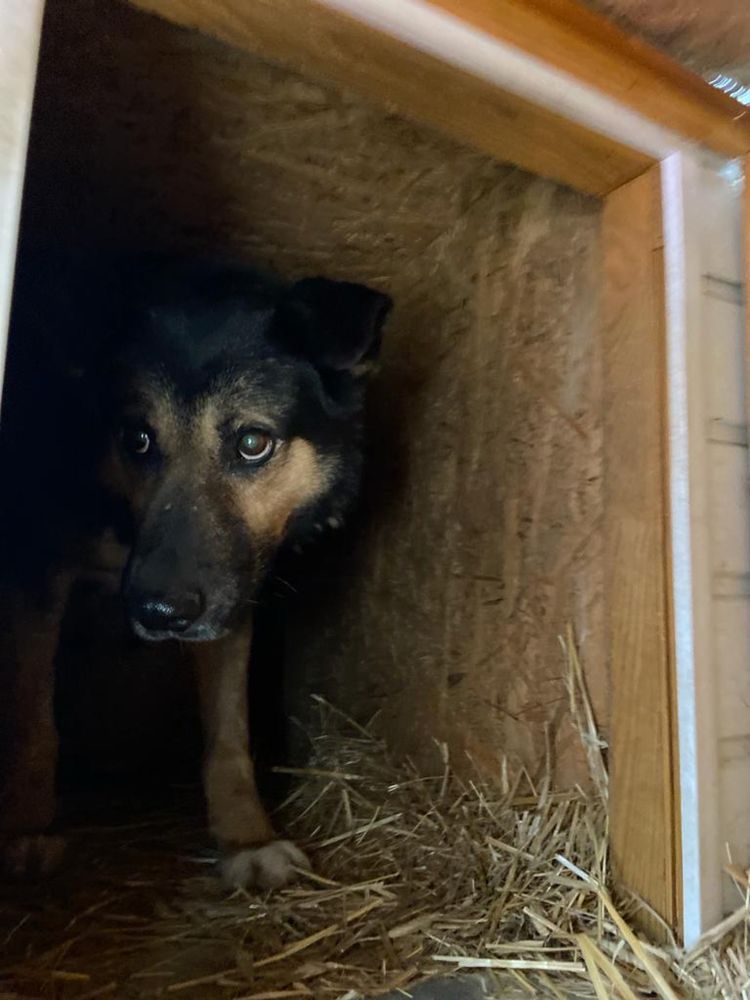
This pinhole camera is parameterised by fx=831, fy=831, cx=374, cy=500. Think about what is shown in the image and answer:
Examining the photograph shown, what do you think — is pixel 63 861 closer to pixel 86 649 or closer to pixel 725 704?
pixel 86 649

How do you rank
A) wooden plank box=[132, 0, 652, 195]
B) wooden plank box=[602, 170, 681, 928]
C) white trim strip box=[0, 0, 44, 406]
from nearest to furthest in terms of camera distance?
white trim strip box=[0, 0, 44, 406] < wooden plank box=[132, 0, 652, 195] < wooden plank box=[602, 170, 681, 928]

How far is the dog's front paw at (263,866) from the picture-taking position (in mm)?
1623

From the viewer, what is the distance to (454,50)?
1.18 m

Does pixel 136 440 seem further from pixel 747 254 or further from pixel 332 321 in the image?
pixel 747 254

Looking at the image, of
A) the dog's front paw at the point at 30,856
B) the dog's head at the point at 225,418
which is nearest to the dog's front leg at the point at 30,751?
the dog's front paw at the point at 30,856

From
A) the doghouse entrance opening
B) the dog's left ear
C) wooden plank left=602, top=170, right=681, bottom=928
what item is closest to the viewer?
wooden plank left=602, top=170, right=681, bottom=928

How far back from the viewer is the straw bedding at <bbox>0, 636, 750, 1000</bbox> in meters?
1.29

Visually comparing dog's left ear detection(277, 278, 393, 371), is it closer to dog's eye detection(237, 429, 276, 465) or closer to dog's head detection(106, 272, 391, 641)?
dog's head detection(106, 272, 391, 641)

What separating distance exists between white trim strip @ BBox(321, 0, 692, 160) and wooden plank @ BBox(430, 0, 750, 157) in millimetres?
12

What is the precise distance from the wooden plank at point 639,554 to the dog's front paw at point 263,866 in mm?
628

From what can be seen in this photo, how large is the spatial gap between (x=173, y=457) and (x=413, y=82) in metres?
0.86

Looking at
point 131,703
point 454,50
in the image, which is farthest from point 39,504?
point 454,50

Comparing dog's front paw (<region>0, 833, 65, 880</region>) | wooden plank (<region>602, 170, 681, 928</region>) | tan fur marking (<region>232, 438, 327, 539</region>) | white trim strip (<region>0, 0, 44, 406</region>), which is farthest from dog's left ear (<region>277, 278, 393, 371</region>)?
dog's front paw (<region>0, 833, 65, 880</region>)

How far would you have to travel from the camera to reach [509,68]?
1.23 meters
